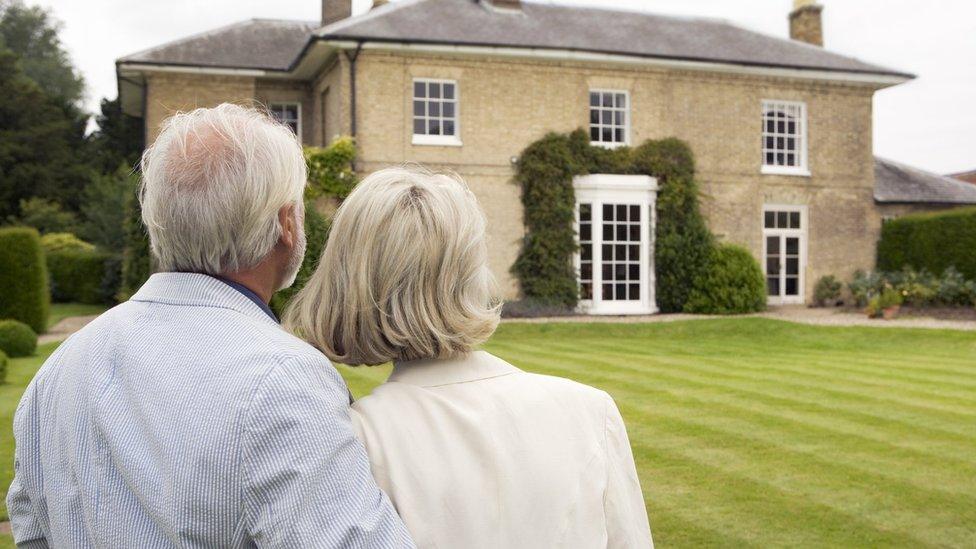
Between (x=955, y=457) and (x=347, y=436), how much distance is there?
19.3 feet

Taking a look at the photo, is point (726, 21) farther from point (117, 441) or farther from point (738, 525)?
point (117, 441)

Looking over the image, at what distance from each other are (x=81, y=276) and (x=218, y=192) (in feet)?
80.6

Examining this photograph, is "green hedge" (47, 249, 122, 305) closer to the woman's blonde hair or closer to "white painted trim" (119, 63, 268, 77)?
"white painted trim" (119, 63, 268, 77)

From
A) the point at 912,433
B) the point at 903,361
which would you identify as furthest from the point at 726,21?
the point at 912,433

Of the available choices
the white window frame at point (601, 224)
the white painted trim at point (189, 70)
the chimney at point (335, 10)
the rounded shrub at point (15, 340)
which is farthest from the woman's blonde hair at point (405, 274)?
the chimney at point (335, 10)

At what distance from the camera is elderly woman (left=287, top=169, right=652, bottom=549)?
159 cm

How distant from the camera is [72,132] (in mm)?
37781

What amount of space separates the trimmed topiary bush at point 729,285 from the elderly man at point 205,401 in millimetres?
17670

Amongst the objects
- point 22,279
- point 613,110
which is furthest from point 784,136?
point 22,279

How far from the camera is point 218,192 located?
157cm

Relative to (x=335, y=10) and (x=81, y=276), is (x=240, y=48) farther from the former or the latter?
(x=81, y=276)

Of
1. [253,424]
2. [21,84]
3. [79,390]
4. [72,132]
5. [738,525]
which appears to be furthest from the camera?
[72,132]

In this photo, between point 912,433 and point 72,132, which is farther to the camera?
point 72,132

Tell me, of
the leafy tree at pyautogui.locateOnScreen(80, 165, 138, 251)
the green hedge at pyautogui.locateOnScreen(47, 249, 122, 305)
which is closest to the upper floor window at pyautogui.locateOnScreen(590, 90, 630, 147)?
the leafy tree at pyautogui.locateOnScreen(80, 165, 138, 251)
